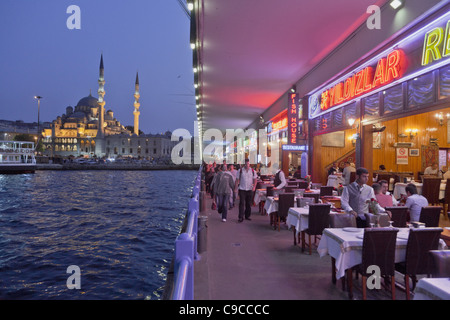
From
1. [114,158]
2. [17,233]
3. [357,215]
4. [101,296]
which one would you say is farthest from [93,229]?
[114,158]

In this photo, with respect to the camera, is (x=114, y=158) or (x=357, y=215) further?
(x=114, y=158)

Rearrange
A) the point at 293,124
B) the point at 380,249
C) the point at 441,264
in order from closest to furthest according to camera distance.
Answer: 1. the point at 441,264
2. the point at 380,249
3. the point at 293,124

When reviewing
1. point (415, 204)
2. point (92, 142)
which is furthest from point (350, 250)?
point (92, 142)

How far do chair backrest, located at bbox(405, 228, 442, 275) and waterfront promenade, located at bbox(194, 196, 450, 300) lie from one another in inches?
19.7

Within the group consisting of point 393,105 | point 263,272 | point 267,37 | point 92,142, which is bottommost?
point 263,272

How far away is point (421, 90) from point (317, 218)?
4195 millimetres

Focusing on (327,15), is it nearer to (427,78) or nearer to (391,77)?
(391,77)

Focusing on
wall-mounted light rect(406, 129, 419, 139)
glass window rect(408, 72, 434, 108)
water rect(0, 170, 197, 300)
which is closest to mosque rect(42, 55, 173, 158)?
water rect(0, 170, 197, 300)

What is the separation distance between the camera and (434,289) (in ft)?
8.49

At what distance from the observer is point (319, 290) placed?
427 cm

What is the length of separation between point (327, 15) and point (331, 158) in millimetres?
9820

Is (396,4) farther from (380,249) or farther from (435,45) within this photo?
(380,249)
